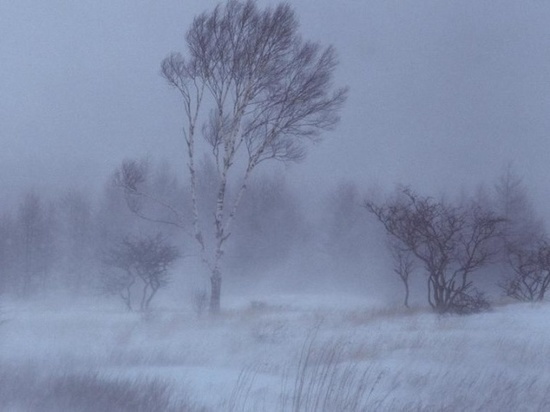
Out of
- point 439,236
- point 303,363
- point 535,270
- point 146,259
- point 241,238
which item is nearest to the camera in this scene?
point 303,363

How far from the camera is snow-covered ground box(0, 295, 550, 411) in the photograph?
24.3 ft

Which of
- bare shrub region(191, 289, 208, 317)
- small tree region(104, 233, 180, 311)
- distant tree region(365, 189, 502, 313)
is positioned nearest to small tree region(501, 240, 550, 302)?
distant tree region(365, 189, 502, 313)

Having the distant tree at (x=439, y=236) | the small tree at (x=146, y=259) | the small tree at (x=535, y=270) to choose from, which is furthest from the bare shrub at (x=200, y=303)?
the small tree at (x=535, y=270)

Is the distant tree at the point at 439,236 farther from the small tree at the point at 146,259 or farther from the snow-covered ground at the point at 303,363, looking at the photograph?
the small tree at the point at 146,259

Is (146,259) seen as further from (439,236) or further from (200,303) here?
(439,236)

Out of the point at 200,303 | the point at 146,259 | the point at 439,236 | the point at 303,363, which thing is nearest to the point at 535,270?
the point at 439,236

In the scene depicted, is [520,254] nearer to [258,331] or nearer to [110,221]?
[258,331]

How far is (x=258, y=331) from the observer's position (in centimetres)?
1344

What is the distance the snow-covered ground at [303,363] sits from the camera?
24.3 ft

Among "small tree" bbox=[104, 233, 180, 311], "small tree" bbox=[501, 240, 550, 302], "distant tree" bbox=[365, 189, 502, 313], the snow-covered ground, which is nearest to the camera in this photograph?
the snow-covered ground

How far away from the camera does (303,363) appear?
9.35 meters

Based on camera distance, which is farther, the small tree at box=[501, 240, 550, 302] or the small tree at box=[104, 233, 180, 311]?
the small tree at box=[104, 233, 180, 311]

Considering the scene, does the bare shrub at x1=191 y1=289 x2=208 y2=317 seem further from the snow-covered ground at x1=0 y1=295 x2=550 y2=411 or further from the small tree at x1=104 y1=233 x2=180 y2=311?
the small tree at x1=104 y1=233 x2=180 y2=311

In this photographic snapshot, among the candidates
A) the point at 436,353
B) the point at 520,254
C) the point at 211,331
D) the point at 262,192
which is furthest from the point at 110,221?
the point at 436,353
